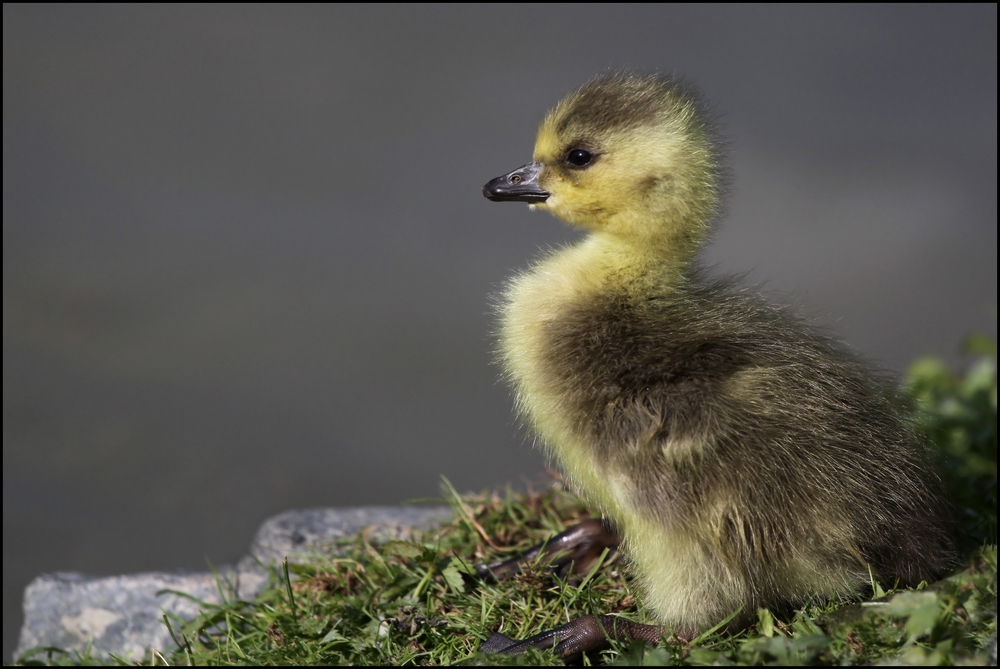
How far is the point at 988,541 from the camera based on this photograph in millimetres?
2180

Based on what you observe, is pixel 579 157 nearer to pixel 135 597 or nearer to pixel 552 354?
pixel 552 354

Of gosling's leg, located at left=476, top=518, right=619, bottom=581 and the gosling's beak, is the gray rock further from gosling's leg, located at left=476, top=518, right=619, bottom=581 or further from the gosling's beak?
the gosling's beak

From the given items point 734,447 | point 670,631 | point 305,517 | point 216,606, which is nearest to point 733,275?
point 734,447

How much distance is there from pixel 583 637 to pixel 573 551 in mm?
455

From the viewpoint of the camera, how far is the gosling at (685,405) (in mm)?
1660

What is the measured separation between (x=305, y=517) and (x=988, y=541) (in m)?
2.02

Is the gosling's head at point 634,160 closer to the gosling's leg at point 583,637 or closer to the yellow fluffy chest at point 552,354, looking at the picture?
the yellow fluffy chest at point 552,354

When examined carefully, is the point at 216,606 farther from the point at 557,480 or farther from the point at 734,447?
the point at 734,447

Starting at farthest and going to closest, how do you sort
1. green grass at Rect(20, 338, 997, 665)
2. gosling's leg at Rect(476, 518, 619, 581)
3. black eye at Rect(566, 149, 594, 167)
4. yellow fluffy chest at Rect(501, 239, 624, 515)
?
1. gosling's leg at Rect(476, 518, 619, 581)
2. black eye at Rect(566, 149, 594, 167)
3. yellow fluffy chest at Rect(501, 239, 624, 515)
4. green grass at Rect(20, 338, 997, 665)

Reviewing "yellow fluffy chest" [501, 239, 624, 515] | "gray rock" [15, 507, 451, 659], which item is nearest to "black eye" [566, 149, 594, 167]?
"yellow fluffy chest" [501, 239, 624, 515]

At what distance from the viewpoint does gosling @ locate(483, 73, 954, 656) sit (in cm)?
166

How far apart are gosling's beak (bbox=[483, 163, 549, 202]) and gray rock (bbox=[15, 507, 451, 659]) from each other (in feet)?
3.67

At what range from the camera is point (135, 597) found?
8.64 ft

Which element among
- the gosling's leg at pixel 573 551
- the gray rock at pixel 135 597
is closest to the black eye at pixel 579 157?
the gosling's leg at pixel 573 551
